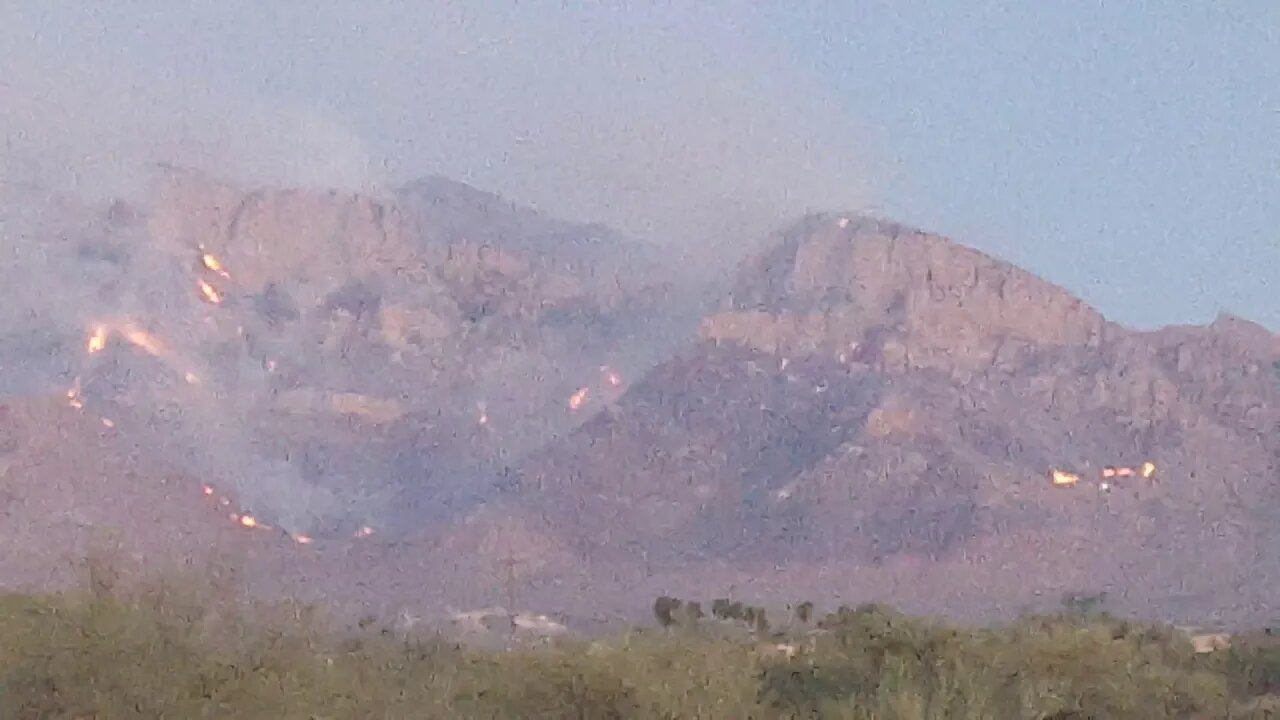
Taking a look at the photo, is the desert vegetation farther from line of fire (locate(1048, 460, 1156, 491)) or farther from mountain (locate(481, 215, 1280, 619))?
line of fire (locate(1048, 460, 1156, 491))

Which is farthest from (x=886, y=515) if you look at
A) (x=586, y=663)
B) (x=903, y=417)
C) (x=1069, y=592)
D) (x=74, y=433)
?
(x=586, y=663)

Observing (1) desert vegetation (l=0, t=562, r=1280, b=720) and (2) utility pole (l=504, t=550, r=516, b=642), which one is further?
(2) utility pole (l=504, t=550, r=516, b=642)

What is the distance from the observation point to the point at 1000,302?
629ft

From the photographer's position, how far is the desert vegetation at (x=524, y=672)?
1872 centimetres

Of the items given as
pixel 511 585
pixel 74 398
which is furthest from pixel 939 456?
pixel 74 398

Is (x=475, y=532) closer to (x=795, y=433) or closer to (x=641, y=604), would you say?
(x=641, y=604)

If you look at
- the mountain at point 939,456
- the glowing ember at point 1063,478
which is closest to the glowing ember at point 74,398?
the mountain at point 939,456

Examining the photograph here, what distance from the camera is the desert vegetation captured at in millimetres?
18719

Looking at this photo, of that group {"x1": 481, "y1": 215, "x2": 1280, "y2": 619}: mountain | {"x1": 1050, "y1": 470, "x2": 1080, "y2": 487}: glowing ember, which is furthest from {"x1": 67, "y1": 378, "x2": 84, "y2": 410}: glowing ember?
{"x1": 1050, "y1": 470, "x2": 1080, "y2": 487}: glowing ember

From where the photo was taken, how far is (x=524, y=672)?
25.0 meters

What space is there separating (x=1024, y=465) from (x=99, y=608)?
148 m

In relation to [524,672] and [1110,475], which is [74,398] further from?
[524,672]

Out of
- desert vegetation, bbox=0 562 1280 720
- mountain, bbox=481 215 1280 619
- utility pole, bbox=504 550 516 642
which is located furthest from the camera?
mountain, bbox=481 215 1280 619

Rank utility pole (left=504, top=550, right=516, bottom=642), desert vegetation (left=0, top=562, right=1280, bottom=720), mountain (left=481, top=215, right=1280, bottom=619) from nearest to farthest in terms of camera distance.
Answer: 1. desert vegetation (left=0, top=562, right=1280, bottom=720)
2. utility pole (left=504, top=550, right=516, bottom=642)
3. mountain (left=481, top=215, right=1280, bottom=619)
